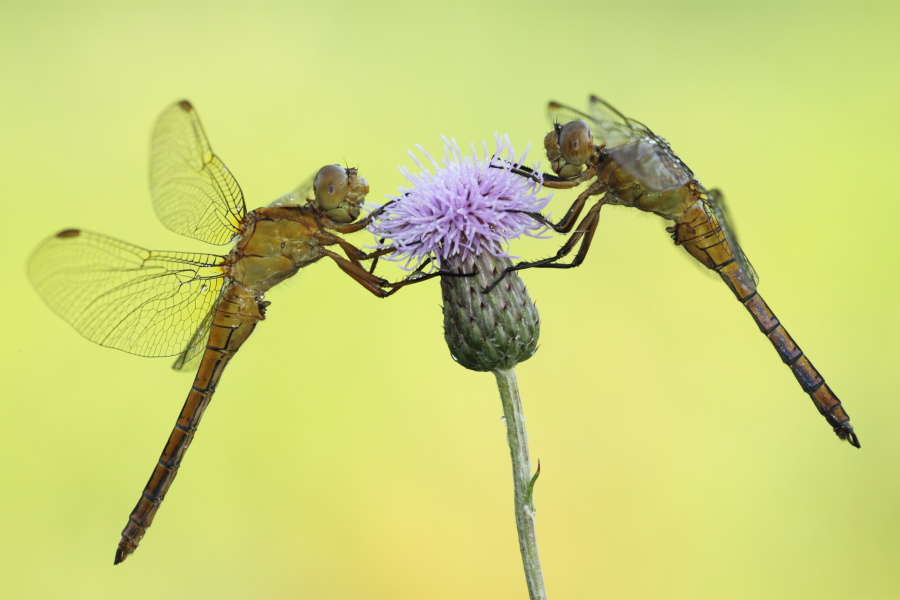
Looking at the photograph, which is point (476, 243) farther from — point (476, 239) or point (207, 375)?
point (207, 375)

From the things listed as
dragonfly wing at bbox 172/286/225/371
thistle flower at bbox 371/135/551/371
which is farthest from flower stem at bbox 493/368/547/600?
dragonfly wing at bbox 172/286/225/371

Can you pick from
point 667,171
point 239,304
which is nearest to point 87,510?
point 239,304

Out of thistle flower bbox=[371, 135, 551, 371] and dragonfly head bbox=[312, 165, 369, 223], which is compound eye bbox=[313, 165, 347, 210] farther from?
thistle flower bbox=[371, 135, 551, 371]

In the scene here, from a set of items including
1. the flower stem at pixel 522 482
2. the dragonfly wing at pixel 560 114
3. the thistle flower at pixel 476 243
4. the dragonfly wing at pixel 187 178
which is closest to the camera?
the flower stem at pixel 522 482

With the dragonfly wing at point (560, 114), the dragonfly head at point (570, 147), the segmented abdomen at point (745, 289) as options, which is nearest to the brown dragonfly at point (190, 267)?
the dragonfly head at point (570, 147)

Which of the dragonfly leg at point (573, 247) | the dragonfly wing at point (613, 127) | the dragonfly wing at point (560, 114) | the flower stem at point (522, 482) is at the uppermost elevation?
the dragonfly wing at point (560, 114)

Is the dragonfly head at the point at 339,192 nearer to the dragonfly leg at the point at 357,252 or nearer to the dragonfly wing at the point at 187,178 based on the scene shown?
the dragonfly leg at the point at 357,252
